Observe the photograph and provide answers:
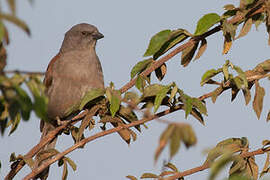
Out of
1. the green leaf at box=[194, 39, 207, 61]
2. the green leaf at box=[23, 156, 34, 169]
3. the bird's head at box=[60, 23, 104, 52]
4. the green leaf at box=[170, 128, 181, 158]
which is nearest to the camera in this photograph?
the green leaf at box=[170, 128, 181, 158]

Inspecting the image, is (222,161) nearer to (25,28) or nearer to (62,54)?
(25,28)

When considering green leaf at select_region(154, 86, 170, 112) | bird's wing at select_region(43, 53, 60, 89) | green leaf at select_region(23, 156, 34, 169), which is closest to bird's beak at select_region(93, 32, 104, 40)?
bird's wing at select_region(43, 53, 60, 89)

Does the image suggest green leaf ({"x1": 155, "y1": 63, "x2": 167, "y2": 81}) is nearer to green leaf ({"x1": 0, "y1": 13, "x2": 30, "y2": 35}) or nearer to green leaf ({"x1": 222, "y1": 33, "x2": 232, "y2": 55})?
green leaf ({"x1": 222, "y1": 33, "x2": 232, "y2": 55})

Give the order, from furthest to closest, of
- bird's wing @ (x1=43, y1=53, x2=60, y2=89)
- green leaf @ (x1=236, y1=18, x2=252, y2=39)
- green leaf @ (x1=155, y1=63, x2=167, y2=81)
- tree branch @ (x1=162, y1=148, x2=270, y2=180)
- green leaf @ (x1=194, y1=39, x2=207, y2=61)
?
bird's wing @ (x1=43, y1=53, x2=60, y2=89) < green leaf @ (x1=155, y1=63, x2=167, y2=81) < green leaf @ (x1=194, y1=39, x2=207, y2=61) < green leaf @ (x1=236, y1=18, x2=252, y2=39) < tree branch @ (x1=162, y1=148, x2=270, y2=180)

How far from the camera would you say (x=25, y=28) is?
1.55 m

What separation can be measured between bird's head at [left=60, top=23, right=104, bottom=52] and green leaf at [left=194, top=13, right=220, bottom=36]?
4200 millimetres

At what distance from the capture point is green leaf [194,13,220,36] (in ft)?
9.53

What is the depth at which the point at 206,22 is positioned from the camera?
291 cm

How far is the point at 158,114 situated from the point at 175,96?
15 cm

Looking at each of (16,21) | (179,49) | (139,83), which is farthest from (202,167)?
(16,21)

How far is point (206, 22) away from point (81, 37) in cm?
447

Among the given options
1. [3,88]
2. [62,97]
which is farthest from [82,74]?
[3,88]

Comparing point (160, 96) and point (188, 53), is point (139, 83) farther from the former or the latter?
point (188, 53)

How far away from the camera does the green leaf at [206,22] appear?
114 inches
